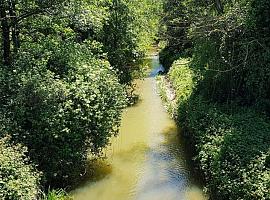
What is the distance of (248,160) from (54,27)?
1002 centimetres

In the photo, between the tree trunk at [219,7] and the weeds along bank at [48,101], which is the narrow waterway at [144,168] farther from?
the tree trunk at [219,7]

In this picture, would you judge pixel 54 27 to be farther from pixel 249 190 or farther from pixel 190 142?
pixel 249 190

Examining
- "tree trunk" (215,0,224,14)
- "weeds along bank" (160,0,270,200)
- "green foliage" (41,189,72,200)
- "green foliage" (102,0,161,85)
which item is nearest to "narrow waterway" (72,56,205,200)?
"green foliage" (41,189,72,200)

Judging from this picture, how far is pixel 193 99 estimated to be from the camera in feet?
59.9

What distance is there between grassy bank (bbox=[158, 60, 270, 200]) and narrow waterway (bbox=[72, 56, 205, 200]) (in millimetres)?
1114

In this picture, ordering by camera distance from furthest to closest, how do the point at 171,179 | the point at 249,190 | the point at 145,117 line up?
the point at 145,117
the point at 171,179
the point at 249,190

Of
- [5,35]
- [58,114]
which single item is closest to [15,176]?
[58,114]

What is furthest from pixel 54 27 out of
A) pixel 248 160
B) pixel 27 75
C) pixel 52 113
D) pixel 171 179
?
pixel 248 160

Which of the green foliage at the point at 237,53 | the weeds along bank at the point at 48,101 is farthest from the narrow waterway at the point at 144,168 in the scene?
the green foliage at the point at 237,53

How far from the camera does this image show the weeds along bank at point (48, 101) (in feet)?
39.5

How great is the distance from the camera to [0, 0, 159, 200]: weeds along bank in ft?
39.5

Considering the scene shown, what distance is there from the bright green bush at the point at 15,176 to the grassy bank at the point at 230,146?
523 centimetres

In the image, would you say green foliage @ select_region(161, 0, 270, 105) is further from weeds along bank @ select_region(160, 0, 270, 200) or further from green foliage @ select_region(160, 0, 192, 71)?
green foliage @ select_region(160, 0, 192, 71)

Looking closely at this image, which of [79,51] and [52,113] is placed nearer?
[52,113]
